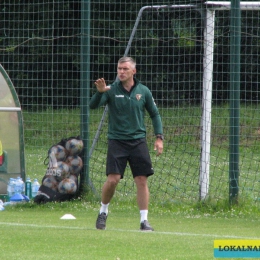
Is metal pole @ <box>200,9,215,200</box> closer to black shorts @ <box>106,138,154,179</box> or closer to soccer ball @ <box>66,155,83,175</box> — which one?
soccer ball @ <box>66,155,83,175</box>

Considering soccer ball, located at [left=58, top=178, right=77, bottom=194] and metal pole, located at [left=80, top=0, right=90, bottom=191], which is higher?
metal pole, located at [left=80, top=0, right=90, bottom=191]

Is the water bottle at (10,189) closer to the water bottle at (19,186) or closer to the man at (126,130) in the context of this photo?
the water bottle at (19,186)

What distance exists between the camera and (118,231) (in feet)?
33.0

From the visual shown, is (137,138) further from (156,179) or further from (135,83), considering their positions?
(156,179)

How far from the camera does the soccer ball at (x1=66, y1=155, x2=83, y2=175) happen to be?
13.2 m

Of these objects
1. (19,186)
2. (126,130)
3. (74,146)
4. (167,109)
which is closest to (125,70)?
(126,130)

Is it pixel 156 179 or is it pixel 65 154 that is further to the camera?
pixel 156 179

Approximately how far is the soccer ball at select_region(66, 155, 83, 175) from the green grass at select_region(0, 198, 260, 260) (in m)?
0.45

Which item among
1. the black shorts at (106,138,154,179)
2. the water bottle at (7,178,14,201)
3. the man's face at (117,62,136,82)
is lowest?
the water bottle at (7,178,14,201)

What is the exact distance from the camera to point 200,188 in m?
12.9

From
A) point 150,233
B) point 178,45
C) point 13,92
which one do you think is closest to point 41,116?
point 13,92

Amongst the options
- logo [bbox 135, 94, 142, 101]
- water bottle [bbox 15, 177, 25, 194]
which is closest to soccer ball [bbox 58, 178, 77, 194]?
water bottle [bbox 15, 177, 25, 194]

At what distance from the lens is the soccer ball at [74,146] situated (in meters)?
13.2

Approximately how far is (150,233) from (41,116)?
5.49 meters
